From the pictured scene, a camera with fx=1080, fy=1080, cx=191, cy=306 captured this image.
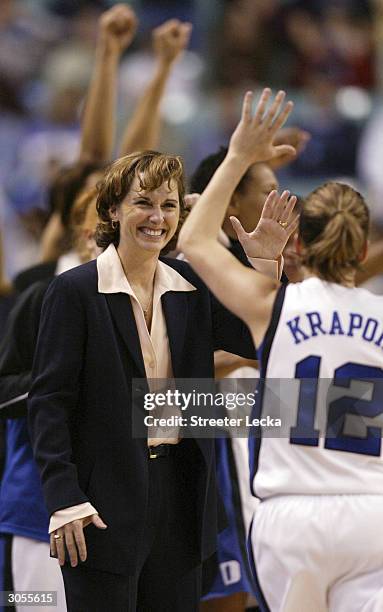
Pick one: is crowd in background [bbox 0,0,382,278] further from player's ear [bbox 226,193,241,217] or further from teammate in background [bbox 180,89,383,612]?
teammate in background [bbox 180,89,383,612]

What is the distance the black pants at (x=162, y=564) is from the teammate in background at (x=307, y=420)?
0.27 meters

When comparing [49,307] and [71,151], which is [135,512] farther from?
[71,151]

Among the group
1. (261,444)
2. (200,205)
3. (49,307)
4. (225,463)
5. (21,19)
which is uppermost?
(21,19)

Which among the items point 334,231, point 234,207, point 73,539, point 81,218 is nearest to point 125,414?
point 73,539

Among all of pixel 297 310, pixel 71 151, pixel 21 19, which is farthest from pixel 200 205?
pixel 21 19

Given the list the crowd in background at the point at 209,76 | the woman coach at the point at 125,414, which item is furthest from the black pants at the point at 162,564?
the crowd in background at the point at 209,76

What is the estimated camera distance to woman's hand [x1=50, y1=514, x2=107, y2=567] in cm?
292

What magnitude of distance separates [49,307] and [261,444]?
722 millimetres

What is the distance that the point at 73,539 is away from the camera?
293 centimetres

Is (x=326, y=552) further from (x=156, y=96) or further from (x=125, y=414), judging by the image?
(x=156, y=96)

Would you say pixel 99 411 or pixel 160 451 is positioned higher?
pixel 99 411

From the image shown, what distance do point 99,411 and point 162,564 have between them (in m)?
0.48

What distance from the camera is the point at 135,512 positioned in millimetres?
3004

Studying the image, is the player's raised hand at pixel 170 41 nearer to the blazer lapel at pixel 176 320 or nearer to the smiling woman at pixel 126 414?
the smiling woman at pixel 126 414
